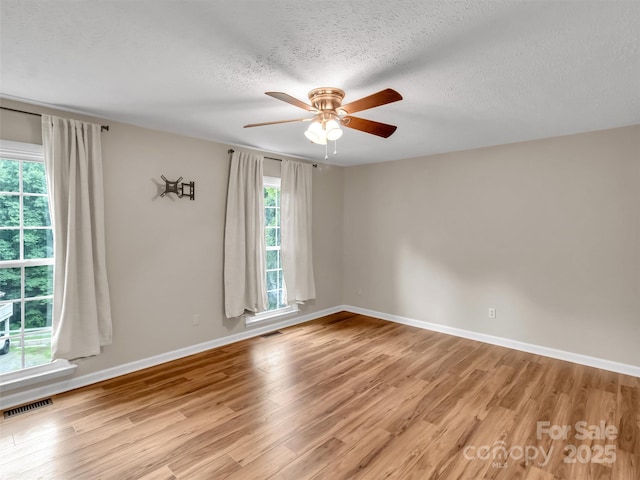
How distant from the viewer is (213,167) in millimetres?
3979

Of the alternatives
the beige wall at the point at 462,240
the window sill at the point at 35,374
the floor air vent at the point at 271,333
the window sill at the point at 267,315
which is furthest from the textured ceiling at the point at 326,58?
the floor air vent at the point at 271,333

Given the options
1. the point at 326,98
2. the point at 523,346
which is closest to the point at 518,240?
the point at 523,346

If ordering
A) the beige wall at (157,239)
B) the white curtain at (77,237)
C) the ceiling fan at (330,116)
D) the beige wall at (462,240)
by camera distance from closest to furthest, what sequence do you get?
the ceiling fan at (330,116) < the white curtain at (77,237) < the beige wall at (157,239) < the beige wall at (462,240)

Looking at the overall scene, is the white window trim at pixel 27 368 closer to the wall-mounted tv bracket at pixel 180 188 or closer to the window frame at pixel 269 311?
the wall-mounted tv bracket at pixel 180 188

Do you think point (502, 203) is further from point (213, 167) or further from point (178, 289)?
point (178, 289)

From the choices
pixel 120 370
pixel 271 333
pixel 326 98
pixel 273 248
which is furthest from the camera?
pixel 273 248

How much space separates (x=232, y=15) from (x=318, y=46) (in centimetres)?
49

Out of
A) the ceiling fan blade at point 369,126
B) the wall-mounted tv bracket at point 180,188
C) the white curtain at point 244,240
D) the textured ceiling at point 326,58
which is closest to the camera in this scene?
the textured ceiling at point 326,58

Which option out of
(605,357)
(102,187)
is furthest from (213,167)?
(605,357)

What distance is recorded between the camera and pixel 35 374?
9.25 feet

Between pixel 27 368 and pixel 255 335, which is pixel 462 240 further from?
pixel 27 368

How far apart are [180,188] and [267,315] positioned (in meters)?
2.05

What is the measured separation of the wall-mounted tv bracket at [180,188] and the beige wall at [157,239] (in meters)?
0.06

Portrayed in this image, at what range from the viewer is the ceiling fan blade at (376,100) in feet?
6.45
